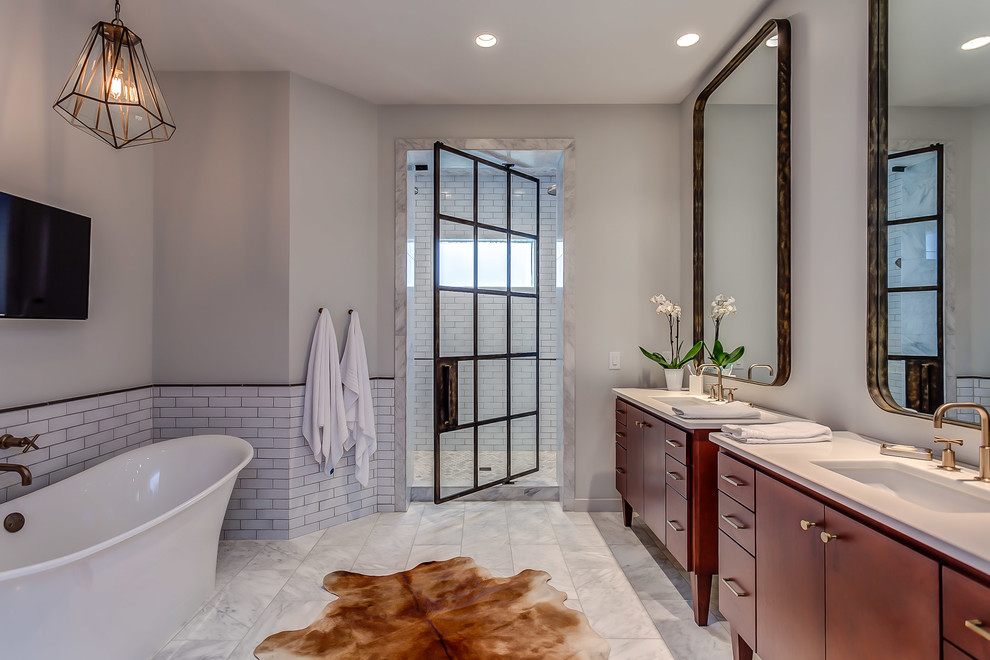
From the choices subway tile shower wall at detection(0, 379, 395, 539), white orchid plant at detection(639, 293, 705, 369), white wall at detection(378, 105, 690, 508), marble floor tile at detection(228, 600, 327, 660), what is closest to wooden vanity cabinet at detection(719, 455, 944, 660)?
white orchid plant at detection(639, 293, 705, 369)

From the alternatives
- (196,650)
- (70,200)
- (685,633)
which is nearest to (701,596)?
(685,633)

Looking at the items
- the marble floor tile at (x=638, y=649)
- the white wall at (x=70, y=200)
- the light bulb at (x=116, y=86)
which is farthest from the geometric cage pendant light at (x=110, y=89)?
the marble floor tile at (x=638, y=649)

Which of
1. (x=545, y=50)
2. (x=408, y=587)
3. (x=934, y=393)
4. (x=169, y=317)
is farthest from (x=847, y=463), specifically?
(x=169, y=317)

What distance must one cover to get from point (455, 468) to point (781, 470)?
2448 mm

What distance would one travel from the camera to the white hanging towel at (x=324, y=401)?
306 centimetres

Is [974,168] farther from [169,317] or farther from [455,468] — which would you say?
[169,317]

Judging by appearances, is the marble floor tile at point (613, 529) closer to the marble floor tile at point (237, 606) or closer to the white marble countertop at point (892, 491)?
the white marble countertop at point (892, 491)

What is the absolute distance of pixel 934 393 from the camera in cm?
152

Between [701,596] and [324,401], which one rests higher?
[324,401]

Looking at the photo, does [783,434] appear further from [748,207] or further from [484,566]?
[484,566]

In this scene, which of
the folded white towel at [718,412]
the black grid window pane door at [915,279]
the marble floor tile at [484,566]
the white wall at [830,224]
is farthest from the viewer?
the folded white towel at [718,412]

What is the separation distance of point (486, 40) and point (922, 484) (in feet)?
8.75

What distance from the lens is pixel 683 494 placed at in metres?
2.21

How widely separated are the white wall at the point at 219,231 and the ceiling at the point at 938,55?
294 cm
